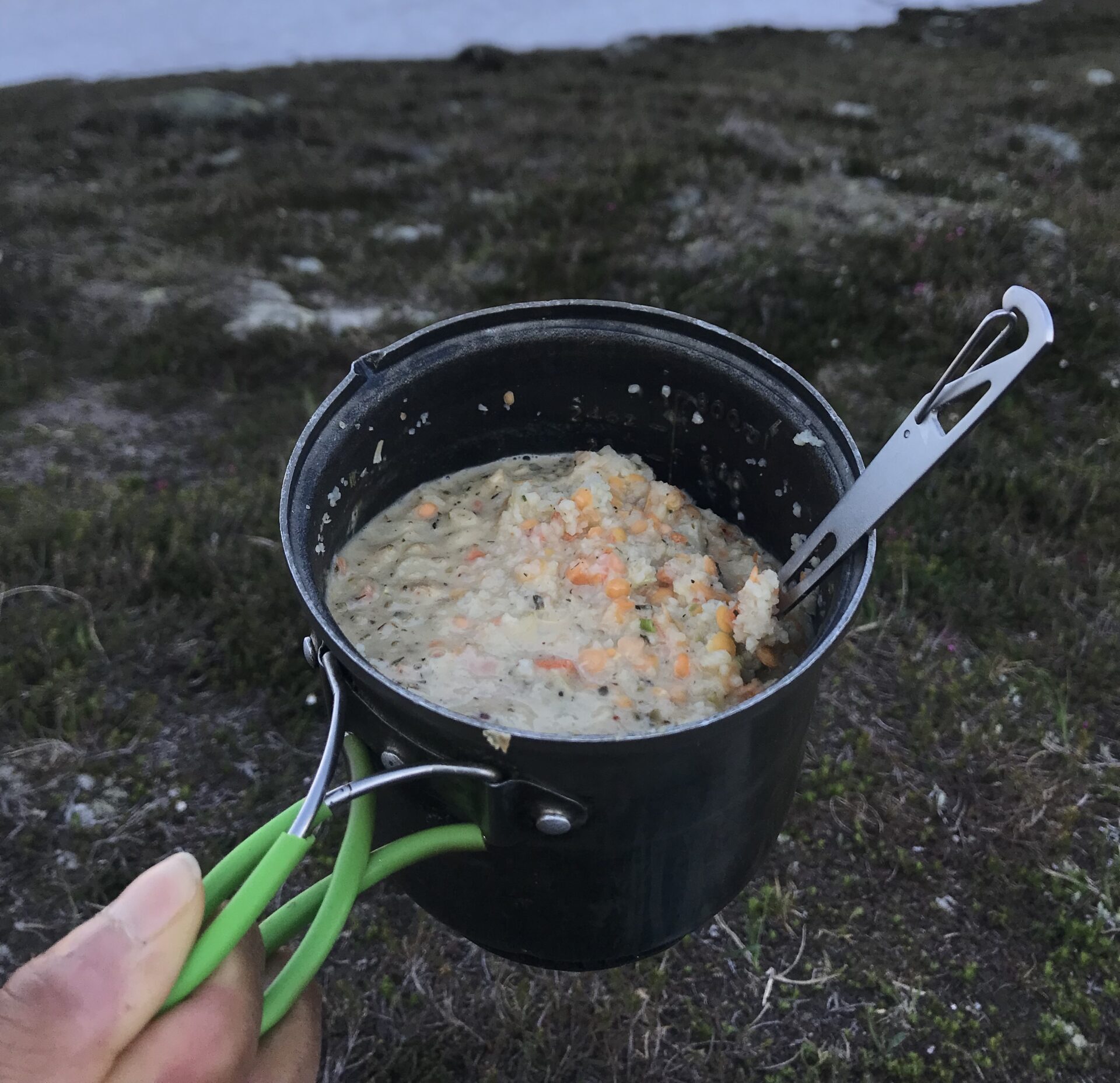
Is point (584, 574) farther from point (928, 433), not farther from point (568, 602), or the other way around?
point (928, 433)

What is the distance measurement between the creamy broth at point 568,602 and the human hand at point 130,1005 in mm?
795

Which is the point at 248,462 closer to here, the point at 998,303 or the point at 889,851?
the point at 889,851

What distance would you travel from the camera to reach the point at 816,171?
7648 millimetres

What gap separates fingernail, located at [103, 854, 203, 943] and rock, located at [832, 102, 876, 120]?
33.4 feet

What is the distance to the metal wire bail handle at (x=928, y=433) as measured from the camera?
1578mm

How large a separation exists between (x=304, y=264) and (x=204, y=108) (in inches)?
203

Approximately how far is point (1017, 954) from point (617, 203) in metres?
5.82

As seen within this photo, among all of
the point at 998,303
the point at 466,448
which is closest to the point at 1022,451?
the point at 998,303

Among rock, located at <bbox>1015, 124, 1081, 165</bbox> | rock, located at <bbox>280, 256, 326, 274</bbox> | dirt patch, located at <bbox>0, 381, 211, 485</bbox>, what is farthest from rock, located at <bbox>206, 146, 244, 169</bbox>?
rock, located at <bbox>1015, 124, 1081, 165</bbox>

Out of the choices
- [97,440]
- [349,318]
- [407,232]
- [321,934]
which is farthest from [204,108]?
[321,934]

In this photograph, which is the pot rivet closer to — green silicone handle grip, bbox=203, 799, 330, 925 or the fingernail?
green silicone handle grip, bbox=203, 799, 330, 925

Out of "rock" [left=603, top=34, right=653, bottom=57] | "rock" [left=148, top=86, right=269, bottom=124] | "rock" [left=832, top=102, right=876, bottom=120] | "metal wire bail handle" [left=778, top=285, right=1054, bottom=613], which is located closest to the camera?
"metal wire bail handle" [left=778, top=285, right=1054, bottom=613]

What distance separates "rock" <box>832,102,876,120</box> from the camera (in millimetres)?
9695

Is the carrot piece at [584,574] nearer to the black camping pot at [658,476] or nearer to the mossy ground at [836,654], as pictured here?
the black camping pot at [658,476]
